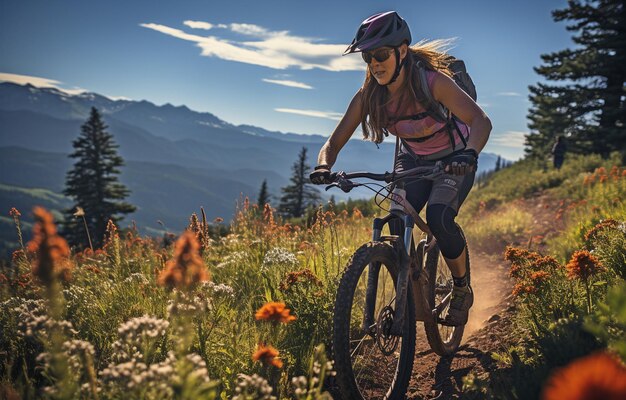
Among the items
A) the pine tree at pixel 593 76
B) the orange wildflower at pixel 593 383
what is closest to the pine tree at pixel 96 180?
the pine tree at pixel 593 76

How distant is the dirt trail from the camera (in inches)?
166

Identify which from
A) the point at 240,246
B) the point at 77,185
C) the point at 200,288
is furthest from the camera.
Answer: the point at 77,185

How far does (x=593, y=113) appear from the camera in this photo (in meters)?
26.6

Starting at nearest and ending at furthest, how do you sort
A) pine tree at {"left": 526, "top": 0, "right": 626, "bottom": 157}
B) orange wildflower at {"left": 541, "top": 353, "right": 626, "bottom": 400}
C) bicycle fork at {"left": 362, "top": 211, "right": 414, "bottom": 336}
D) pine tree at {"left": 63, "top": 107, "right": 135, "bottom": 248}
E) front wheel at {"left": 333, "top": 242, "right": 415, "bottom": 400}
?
orange wildflower at {"left": 541, "top": 353, "right": 626, "bottom": 400}
front wheel at {"left": 333, "top": 242, "right": 415, "bottom": 400}
bicycle fork at {"left": 362, "top": 211, "right": 414, "bottom": 336}
pine tree at {"left": 526, "top": 0, "right": 626, "bottom": 157}
pine tree at {"left": 63, "top": 107, "right": 135, "bottom": 248}

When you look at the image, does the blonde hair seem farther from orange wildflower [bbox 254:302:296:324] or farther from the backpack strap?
orange wildflower [bbox 254:302:296:324]

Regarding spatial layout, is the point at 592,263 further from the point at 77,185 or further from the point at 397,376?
the point at 77,185

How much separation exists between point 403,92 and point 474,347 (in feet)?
9.10

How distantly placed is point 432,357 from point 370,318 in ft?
5.79

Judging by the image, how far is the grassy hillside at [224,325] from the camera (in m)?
2.16

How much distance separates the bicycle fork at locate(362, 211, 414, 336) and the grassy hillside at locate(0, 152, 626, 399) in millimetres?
557

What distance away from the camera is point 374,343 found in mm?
3812

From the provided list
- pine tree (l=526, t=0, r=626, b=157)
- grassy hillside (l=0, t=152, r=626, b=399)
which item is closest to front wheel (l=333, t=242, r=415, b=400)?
grassy hillside (l=0, t=152, r=626, b=399)

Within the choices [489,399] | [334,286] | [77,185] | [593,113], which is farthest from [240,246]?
[77,185]

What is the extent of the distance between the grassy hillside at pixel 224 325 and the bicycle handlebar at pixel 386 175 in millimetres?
969
